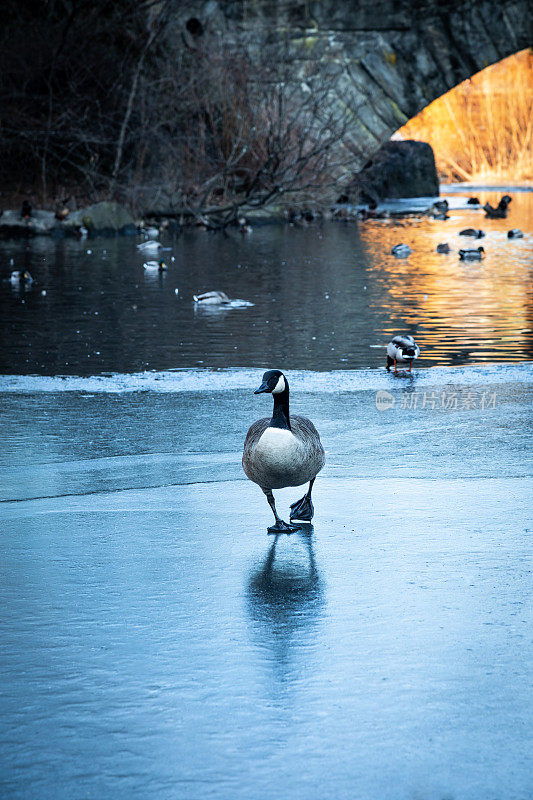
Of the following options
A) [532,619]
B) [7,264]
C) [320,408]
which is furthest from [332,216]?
[532,619]

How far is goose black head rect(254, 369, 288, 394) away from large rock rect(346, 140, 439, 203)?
36666 millimetres

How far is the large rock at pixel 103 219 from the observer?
26969 millimetres

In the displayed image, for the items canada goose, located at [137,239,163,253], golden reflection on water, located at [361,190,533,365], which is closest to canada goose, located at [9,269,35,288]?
golden reflection on water, located at [361,190,533,365]

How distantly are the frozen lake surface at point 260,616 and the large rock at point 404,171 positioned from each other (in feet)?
116

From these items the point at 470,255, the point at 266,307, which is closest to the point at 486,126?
the point at 470,255

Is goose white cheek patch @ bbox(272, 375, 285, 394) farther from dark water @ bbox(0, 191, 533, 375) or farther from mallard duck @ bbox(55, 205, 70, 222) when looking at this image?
mallard duck @ bbox(55, 205, 70, 222)

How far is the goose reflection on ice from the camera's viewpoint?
3.77 meters

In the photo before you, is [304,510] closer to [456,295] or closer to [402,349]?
[402,349]

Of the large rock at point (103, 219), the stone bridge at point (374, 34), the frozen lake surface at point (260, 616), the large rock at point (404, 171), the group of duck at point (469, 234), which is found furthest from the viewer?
the large rock at point (404, 171)

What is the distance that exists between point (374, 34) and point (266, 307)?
75.2ft

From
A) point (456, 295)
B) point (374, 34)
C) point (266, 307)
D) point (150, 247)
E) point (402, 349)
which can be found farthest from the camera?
point (374, 34)

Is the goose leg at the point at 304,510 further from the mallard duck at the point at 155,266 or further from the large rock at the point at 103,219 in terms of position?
the large rock at the point at 103,219

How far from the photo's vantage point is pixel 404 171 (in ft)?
139

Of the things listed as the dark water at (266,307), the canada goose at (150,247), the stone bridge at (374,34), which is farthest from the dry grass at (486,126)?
the canada goose at (150,247)
